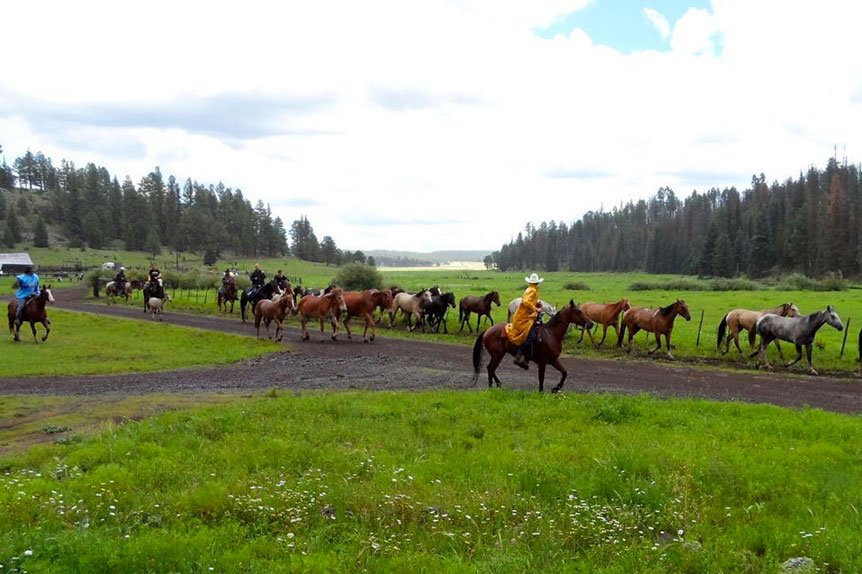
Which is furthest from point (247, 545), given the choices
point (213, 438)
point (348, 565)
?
point (213, 438)

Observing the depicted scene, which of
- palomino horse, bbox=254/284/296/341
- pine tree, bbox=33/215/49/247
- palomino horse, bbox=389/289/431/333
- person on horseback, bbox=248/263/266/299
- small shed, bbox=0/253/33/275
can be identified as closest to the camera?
palomino horse, bbox=254/284/296/341

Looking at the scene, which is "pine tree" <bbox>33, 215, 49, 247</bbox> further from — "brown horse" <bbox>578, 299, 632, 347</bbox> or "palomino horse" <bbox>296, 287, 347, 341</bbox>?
"brown horse" <bbox>578, 299, 632, 347</bbox>

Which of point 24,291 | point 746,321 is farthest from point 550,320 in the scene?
point 24,291

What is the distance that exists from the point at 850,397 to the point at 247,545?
1667 centimetres

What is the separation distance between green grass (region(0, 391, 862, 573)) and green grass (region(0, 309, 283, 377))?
10.4 metres

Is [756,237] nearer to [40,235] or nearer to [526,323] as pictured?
[526,323]

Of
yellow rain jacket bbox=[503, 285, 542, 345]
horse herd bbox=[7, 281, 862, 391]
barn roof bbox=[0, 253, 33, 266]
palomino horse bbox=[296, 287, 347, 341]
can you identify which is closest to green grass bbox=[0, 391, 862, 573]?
yellow rain jacket bbox=[503, 285, 542, 345]

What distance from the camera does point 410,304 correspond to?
3369 cm

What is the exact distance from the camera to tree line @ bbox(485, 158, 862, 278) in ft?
273

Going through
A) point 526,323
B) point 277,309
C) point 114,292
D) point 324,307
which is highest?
point 526,323

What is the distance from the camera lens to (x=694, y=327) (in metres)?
31.0

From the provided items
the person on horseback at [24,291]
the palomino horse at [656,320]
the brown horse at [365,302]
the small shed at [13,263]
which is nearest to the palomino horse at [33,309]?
the person on horseback at [24,291]

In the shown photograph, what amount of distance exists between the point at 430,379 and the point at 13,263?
94.5m

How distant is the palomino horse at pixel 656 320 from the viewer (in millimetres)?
24266
